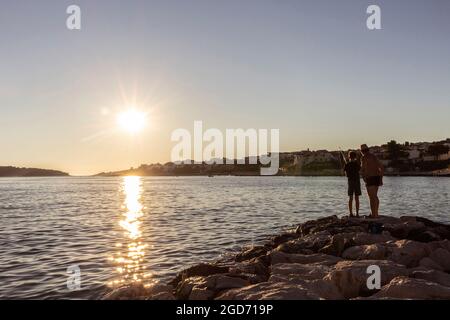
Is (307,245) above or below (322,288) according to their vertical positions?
below

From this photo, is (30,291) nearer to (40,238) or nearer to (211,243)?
(211,243)

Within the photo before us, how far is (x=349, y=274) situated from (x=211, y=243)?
37.1 ft

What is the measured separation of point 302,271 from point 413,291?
2.98m

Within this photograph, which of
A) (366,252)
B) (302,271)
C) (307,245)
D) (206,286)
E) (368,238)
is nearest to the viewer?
(206,286)

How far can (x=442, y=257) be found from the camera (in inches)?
444

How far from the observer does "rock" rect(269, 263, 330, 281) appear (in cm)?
974

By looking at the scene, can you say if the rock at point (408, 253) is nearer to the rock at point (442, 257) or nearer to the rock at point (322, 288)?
the rock at point (442, 257)

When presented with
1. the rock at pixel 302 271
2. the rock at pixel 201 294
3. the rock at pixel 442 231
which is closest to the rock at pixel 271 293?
the rock at pixel 201 294

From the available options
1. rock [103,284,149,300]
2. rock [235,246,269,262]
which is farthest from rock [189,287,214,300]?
rock [235,246,269,262]

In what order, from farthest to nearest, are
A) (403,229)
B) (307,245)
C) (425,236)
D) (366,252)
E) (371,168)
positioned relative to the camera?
(371,168)
(403,229)
(307,245)
(425,236)
(366,252)

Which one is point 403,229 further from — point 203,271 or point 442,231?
point 203,271

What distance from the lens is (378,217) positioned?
17562 millimetres

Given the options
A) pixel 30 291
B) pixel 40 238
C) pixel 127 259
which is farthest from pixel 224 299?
pixel 40 238

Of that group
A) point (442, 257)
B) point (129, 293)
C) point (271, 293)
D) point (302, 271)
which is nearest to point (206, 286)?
point (129, 293)
